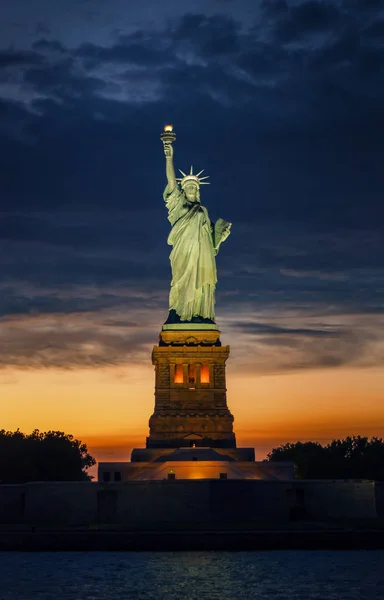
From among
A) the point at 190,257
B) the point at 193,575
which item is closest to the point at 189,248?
the point at 190,257

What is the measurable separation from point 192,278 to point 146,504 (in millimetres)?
16021

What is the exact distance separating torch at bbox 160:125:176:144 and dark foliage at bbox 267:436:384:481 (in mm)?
A: 23279

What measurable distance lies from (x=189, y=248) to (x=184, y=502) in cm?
1723

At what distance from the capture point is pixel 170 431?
7712cm

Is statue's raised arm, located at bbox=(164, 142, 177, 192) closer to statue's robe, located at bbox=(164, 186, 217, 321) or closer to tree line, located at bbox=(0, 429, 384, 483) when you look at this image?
statue's robe, located at bbox=(164, 186, 217, 321)

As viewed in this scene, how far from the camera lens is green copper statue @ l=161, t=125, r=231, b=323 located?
8056 centimetres

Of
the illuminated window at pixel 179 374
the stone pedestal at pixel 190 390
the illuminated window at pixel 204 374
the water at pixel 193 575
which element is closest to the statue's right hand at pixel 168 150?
the stone pedestal at pixel 190 390

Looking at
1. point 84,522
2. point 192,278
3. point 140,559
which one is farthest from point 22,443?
point 140,559

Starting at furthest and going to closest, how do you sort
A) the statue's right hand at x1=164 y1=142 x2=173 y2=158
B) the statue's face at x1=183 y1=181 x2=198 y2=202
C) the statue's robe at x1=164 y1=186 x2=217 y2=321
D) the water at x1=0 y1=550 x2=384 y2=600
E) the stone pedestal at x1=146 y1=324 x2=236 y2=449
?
the statue's face at x1=183 y1=181 x2=198 y2=202 < the statue's robe at x1=164 y1=186 x2=217 y2=321 < the statue's right hand at x1=164 y1=142 x2=173 y2=158 < the stone pedestal at x1=146 y1=324 x2=236 y2=449 < the water at x1=0 y1=550 x2=384 y2=600

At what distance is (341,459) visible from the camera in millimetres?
96812

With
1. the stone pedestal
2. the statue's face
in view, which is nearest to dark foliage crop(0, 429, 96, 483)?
Result: the stone pedestal

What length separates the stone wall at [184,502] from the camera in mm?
68125

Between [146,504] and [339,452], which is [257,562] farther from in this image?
[339,452]

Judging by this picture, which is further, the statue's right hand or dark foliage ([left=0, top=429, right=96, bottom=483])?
dark foliage ([left=0, top=429, right=96, bottom=483])
